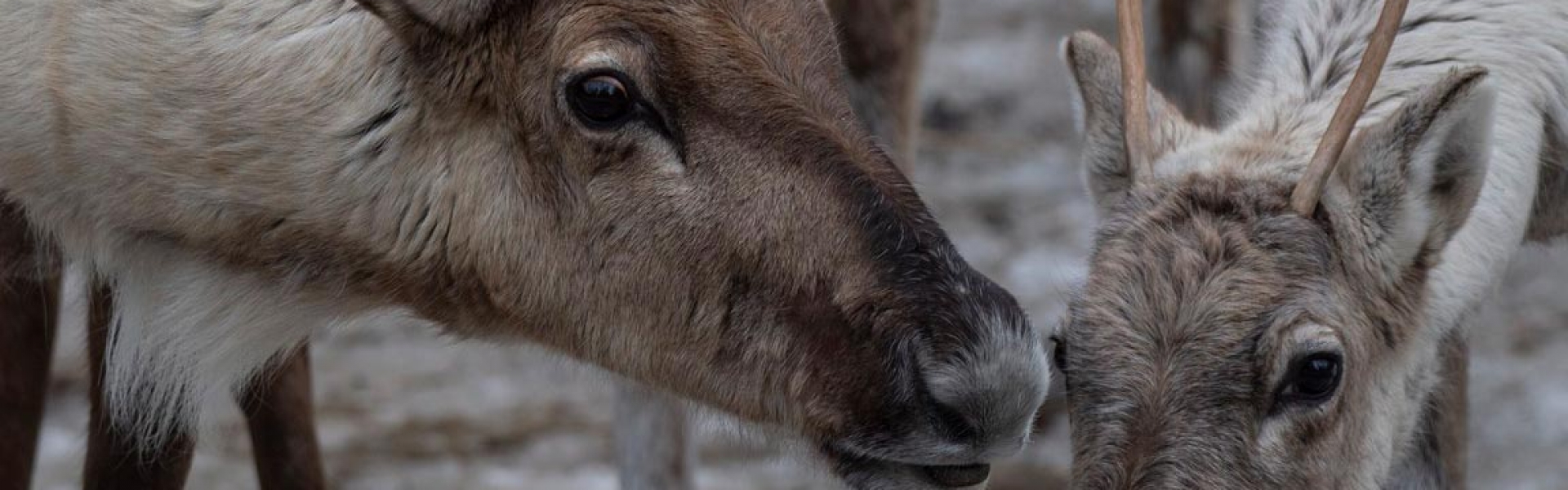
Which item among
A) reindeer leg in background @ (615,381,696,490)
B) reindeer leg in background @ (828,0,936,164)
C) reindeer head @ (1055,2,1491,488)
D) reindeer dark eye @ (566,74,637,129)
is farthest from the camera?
reindeer leg in background @ (615,381,696,490)

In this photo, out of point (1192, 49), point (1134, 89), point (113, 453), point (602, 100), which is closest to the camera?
point (602, 100)

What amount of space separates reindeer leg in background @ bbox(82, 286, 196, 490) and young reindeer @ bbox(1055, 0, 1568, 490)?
218cm

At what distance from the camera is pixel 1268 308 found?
4.19 metres

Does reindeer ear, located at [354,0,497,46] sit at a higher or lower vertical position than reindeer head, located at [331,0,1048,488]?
higher

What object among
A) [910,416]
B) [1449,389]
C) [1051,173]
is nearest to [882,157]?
[910,416]

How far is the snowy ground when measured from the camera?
24.4 ft

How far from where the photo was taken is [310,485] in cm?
550

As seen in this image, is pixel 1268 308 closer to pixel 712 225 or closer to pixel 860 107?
pixel 712 225

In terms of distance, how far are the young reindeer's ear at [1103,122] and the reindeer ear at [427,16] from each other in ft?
4.84

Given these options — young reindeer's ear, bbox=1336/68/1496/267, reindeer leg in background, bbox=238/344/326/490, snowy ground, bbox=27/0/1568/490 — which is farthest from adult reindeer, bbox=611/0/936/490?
young reindeer's ear, bbox=1336/68/1496/267

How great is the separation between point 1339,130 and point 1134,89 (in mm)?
463

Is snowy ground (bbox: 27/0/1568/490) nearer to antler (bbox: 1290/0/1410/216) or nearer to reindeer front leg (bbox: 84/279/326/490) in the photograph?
reindeer front leg (bbox: 84/279/326/490)

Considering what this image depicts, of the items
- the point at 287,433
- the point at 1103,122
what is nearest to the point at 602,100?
the point at 1103,122

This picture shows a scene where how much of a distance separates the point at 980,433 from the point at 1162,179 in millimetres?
Result: 1160
